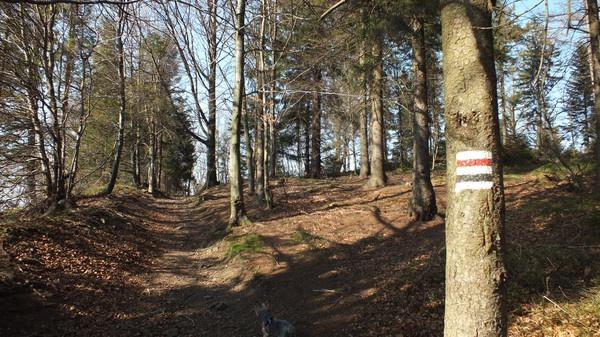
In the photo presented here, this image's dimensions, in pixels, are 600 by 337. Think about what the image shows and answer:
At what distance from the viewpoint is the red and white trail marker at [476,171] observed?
8.51ft

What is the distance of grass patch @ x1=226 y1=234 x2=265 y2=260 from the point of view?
8.61m

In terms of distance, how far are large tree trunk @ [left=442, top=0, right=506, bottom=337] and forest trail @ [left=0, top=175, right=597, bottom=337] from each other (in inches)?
82.3

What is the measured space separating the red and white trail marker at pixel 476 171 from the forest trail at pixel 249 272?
255 centimetres

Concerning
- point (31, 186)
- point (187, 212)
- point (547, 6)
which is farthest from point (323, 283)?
point (187, 212)

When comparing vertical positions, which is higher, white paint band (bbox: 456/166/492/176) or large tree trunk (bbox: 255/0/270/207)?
large tree trunk (bbox: 255/0/270/207)

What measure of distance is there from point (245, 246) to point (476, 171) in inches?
280

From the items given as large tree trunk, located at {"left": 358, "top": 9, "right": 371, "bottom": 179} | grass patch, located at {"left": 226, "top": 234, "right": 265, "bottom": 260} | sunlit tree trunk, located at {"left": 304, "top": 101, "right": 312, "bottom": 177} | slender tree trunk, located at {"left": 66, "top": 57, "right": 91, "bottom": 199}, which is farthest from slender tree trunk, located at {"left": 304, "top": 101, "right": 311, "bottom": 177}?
grass patch, located at {"left": 226, "top": 234, "right": 265, "bottom": 260}

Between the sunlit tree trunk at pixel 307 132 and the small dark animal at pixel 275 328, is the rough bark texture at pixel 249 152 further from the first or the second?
the sunlit tree trunk at pixel 307 132

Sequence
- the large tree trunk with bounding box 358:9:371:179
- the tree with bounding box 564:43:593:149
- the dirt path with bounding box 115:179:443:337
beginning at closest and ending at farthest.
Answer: the dirt path with bounding box 115:179:443:337 < the tree with bounding box 564:43:593:149 < the large tree trunk with bounding box 358:9:371:179

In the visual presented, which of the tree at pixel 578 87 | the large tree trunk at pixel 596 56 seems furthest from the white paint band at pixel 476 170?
the large tree trunk at pixel 596 56

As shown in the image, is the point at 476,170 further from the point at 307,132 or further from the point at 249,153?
the point at 307,132

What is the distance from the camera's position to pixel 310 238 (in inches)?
363

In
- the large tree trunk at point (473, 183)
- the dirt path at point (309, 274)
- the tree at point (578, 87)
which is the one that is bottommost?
the dirt path at point (309, 274)

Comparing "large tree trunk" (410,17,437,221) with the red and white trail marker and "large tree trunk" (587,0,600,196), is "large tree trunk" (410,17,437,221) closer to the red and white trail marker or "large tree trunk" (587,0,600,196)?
"large tree trunk" (587,0,600,196)
